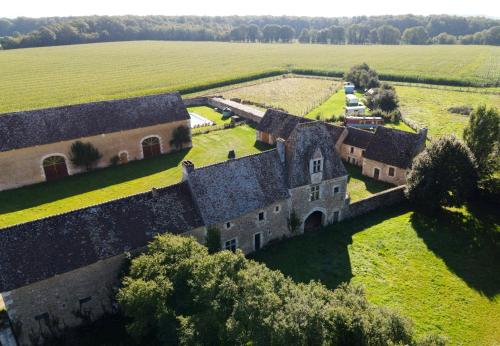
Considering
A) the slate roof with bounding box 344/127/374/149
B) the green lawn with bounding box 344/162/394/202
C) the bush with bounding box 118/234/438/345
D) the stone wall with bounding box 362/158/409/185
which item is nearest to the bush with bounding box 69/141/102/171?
the bush with bounding box 118/234/438/345

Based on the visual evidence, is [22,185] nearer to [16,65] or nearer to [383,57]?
[16,65]

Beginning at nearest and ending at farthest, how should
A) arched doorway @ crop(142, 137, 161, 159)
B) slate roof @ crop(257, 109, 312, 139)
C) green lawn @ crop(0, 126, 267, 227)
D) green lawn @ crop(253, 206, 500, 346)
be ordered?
green lawn @ crop(253, 206, 500, 346), green lawn @ crop(0, 126, 267, 227), slate roof @ crop(257, 109, 312, 139), arched doorway @ crop(142, 137, 161, 159)

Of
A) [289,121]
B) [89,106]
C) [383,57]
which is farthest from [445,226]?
[383,57]

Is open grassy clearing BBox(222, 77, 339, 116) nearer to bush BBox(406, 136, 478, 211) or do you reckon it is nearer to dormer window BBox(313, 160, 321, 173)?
bush BBox(406, 136, 478, 211)

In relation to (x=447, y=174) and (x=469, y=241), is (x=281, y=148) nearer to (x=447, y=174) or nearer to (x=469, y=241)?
(x=447, y=174)

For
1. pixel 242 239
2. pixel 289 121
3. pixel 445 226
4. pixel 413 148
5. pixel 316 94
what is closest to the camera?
pixel 242 239

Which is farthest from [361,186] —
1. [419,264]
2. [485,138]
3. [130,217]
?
[130,217]
